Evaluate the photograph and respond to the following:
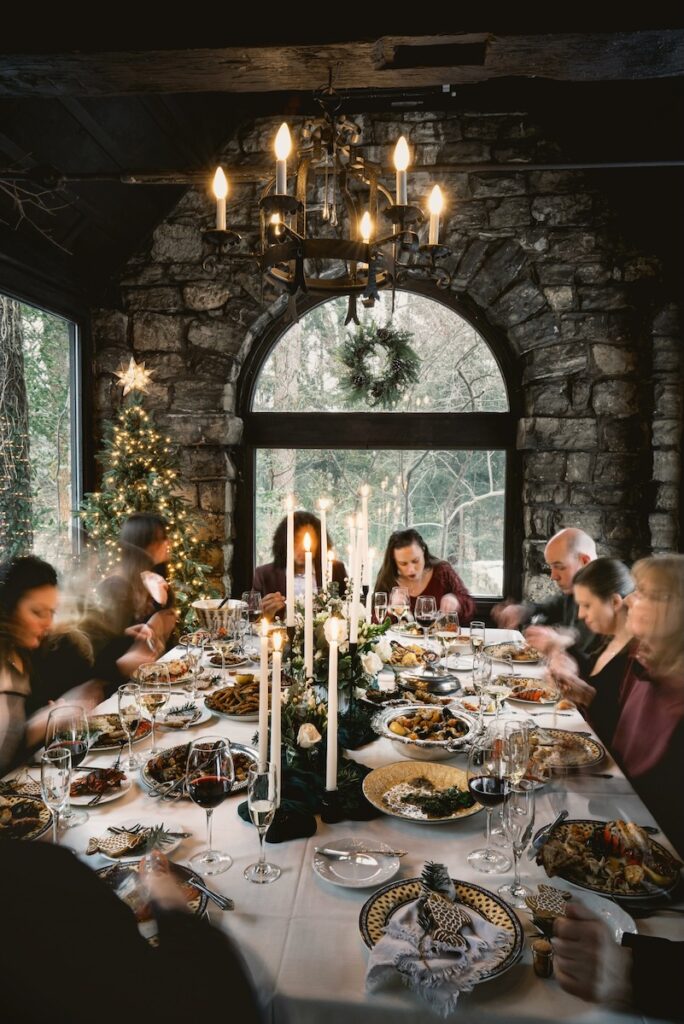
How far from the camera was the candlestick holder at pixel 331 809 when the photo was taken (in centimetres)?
146

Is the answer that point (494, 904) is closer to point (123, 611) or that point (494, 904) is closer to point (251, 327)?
point (123, 611)

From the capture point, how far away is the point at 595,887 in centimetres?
120

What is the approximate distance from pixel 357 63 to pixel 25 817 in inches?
79.9

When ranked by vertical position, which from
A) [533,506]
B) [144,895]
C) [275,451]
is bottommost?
[144,895]

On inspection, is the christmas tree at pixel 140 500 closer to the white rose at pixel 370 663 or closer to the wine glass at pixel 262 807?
the white rose at pixel 370 663

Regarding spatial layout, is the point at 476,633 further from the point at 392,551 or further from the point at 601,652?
the point at 392,551

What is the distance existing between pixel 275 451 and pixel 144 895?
365cm

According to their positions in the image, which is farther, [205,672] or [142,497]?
[142,497]

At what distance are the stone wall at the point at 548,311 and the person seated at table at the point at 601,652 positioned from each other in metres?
1.35

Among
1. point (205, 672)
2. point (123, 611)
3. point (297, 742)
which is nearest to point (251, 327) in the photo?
point (123, 611)

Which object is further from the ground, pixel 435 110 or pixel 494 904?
pixel 435 110

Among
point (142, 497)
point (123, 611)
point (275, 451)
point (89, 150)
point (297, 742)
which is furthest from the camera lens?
point (275, 451)

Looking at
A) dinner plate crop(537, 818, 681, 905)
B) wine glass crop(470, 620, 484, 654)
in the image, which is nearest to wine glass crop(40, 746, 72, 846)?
dinner plate crop(537, 818, 681, 905)

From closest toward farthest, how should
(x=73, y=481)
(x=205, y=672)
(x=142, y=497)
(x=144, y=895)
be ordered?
(x=144, y=895) < (x=205, y=672) < (x=142, y=497) < (x=73, y=481)
